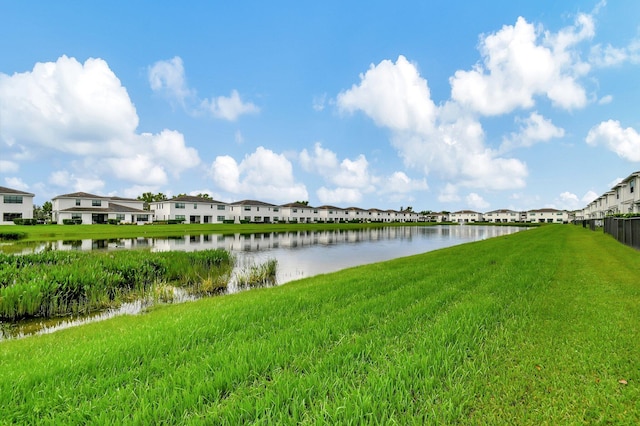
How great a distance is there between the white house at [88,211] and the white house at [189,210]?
4.08 metres

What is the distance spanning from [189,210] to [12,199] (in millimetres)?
30415

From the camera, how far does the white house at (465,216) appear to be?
6422 inches

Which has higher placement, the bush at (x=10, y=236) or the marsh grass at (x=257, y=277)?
the bush at (x=10, y=236)

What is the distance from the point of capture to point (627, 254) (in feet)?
49.1

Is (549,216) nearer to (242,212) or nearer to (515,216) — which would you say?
(515,216)

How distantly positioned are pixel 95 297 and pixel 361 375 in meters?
10.3

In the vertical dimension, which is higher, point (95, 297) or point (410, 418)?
point (410, 418)

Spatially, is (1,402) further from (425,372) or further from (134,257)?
(134,257)

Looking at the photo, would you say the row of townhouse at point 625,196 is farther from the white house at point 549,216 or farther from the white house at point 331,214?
the white house at point 549,216

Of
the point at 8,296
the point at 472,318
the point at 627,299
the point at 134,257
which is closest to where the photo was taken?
the point at 472,318

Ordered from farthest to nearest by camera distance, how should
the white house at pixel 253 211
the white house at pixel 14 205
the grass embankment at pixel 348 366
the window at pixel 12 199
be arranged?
the white house at pixel 253 211 → the window at pixel 12 199 → the white house at pixel 14 205 → the grass embankment at pixel 348 366

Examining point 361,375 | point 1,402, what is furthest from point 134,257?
point 361,375

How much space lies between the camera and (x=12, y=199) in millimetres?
54281

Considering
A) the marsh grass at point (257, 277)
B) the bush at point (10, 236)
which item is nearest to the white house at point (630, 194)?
the marsh grass at point (257, 277)
